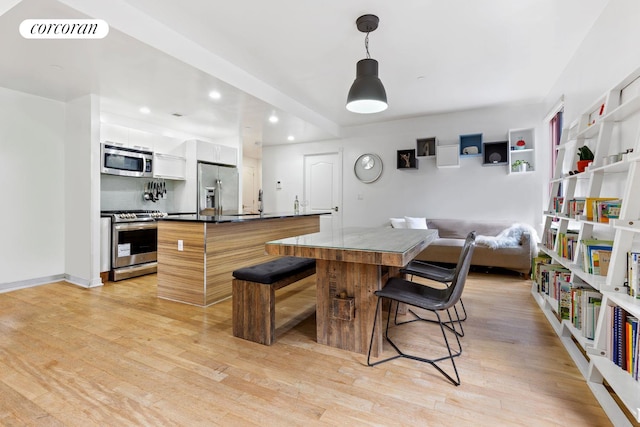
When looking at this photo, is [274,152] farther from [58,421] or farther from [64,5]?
[58,421]

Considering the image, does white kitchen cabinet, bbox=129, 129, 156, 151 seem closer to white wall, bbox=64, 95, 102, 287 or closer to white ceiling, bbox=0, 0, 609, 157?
white ceiling, bbox=0, 0, 609, 157

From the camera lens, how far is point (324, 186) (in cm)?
633

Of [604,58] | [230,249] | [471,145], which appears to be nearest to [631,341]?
[604,58]

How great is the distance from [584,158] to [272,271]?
2.49m

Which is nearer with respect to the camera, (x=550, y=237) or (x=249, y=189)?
(x=550, y=237)

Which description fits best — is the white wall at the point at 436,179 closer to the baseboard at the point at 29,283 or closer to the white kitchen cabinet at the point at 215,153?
the white kitchen cabinet at the point at 215,153

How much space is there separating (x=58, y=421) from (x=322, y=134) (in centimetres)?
512

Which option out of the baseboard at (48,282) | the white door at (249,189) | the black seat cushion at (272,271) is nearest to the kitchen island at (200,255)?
the black seat cushion at (272,271)

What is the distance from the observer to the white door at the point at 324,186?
20.2ft

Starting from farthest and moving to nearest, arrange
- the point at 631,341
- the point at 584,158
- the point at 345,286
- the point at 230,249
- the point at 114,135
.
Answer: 1. the point at 114,135
2. the point at 230,249
3. the point at 584,158
4. the point at 345,286
5. the point at 631,341

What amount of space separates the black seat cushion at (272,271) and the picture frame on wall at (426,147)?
11.5ft

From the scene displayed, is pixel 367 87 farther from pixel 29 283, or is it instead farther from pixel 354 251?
pixel 29 283

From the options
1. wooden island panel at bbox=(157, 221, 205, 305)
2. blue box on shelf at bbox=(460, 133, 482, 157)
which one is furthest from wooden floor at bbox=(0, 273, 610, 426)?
blue box on shelf at bbox=(460, 133, 482, 157)

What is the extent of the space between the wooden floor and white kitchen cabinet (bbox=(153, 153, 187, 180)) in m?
2.60
